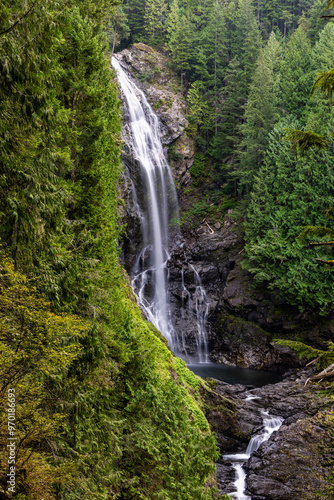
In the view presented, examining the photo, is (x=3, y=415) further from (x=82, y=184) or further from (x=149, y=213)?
(x=149, y=213)

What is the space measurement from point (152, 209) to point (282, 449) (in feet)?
72.7

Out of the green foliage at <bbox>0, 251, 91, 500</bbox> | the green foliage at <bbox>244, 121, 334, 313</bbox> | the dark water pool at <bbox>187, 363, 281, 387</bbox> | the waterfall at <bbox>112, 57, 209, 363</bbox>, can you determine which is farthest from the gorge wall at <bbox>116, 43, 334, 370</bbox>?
the green foliage at <bbox>0, 251, 91, 500</bbox>

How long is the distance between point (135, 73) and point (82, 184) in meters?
32.4

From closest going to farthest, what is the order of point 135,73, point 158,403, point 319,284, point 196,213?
point 158,403, point 319,284, point 196,213, point 135,73

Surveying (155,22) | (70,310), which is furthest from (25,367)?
(155,22)

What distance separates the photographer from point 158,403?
23.3 feet

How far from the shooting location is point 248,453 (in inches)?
478

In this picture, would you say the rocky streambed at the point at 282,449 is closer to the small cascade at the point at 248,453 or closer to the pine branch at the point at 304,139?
the small cascade at the point at 248,453

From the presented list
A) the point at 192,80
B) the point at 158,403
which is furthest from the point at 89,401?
the point at 192,80

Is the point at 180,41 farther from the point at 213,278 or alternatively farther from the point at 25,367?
the point at 25,367

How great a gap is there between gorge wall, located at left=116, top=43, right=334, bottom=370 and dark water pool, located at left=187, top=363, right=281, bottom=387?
42.6 inches

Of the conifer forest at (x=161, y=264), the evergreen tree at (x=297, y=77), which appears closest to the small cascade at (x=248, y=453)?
the conifer forest at (x=161, y=264)

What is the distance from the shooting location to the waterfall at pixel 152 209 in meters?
27.3

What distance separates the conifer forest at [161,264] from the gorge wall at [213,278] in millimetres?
135
